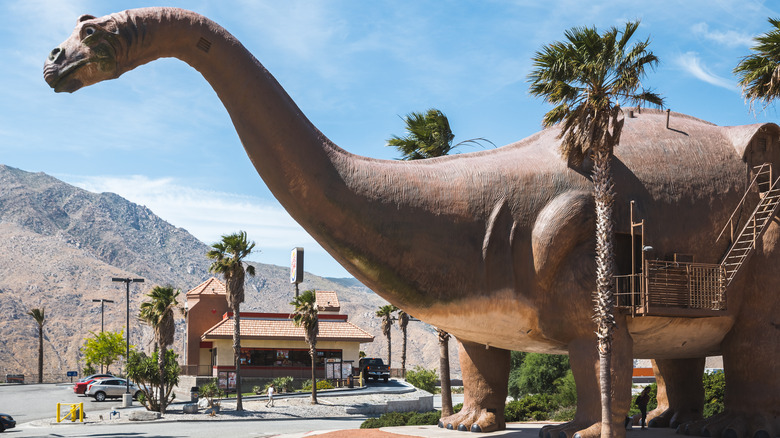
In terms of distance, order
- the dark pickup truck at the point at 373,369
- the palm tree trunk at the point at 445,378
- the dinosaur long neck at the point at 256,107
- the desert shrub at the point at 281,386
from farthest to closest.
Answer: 1. the dark pickup truck at the point at 373,369
2. the desert shrub at the point at 281,386
3. the palm tree trunk at the point at 445,378
4. the dinosaur long neck at the point at 256,107

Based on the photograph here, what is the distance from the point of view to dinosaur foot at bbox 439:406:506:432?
14375mm

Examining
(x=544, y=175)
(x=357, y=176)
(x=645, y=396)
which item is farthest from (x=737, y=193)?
(x=357, y=176)

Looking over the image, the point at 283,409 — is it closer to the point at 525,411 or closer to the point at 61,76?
the point at 525,411

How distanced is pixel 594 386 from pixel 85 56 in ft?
30.4

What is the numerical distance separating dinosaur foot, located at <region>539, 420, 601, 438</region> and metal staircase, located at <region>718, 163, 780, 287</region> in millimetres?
3685

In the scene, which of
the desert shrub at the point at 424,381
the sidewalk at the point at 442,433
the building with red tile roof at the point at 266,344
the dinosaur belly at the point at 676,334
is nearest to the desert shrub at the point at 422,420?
the sidewalk at the point at 442,433

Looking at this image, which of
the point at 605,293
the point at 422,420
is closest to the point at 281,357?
the point at 422,420

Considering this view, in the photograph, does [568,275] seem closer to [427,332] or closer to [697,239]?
[697,239]

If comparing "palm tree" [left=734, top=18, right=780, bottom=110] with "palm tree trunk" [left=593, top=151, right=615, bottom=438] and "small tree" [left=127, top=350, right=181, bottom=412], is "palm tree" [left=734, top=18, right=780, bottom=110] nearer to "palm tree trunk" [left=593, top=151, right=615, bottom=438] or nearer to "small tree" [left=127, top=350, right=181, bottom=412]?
"palm tree trunk" [left=593, top=151, right=615, bottom=438]

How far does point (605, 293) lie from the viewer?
1171cm

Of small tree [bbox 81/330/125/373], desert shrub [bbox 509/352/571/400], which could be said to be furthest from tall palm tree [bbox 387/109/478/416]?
small tree [bbox 81/330/125/373]

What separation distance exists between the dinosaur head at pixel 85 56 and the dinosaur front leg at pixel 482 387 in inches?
337

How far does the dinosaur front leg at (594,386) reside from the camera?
38.3 ft

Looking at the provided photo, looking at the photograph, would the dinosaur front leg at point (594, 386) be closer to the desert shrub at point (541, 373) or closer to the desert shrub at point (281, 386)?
the desert shrub at point (541, 373)
